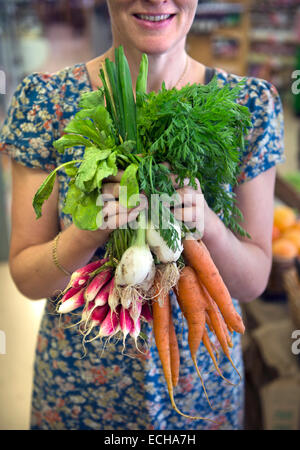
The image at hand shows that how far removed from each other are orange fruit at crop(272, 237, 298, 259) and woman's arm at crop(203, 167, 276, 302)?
884mm

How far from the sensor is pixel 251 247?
984mm

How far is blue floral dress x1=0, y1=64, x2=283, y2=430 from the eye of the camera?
976mm

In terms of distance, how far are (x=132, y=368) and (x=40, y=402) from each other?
0.33 m

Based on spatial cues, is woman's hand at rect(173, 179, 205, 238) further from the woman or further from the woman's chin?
the woman's chin

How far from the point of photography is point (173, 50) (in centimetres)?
92

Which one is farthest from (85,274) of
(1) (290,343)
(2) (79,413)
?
(1) (290,343)

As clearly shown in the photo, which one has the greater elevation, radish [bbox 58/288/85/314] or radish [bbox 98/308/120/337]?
radish [bbox 58/288/85/314]

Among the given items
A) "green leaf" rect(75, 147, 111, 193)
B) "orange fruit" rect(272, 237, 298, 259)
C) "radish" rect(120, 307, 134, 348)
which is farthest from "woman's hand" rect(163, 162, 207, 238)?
"orange fruit" rect(272, 237, 298, 259)

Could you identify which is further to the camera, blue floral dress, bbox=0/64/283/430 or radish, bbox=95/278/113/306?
blue floral dress, bbox=0/64/283/430

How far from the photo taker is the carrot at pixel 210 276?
816 millimetres

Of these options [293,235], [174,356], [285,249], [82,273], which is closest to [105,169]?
[82,273]

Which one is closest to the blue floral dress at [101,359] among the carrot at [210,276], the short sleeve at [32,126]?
the short sleeve at [32,126]

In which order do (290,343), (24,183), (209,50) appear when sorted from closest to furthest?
(24,183) → (290,343) → (209,50)

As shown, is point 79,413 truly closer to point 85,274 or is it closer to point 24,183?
point 85,274
